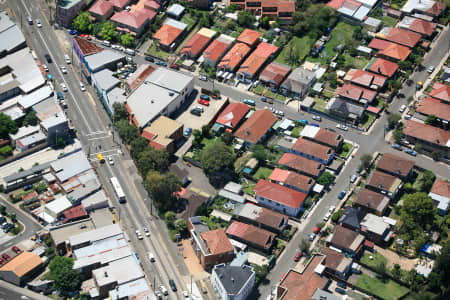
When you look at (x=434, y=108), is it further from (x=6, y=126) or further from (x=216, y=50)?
(x=6, y=126)

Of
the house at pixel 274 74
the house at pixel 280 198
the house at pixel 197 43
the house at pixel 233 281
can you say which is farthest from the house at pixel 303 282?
the house at pixel 197 43

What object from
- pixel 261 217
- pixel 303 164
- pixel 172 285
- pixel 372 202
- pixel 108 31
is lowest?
pixel 172 285

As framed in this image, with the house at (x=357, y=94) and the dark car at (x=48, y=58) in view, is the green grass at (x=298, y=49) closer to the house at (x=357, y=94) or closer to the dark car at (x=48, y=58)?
the house at (x=357, y=94)

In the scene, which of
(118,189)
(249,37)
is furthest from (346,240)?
(249,37)

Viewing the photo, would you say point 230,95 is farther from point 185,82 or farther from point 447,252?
point 447,252

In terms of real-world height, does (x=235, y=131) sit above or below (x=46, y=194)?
above

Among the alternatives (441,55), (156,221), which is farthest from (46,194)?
(441,55)
